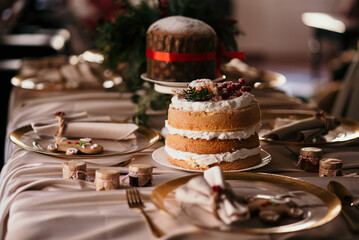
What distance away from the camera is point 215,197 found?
3.76 ft

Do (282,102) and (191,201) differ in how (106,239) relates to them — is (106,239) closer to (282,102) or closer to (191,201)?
(191,201)

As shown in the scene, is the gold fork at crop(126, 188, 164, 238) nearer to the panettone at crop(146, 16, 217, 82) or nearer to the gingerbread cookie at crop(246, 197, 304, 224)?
the gingerbread cookie at crop(246, 197, 304, 224)

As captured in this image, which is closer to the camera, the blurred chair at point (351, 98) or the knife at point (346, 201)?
the knife at point (346, 201)

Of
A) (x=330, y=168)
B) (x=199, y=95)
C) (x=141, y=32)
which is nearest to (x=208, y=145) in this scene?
(x=199, y=95)

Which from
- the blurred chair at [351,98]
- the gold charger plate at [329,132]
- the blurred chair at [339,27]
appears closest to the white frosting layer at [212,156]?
the gold charger plate at [329,132]

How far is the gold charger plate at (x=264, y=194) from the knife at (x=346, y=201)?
1.9 inches

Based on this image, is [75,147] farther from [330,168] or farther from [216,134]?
[330,168]

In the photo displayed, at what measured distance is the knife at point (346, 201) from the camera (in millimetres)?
1233

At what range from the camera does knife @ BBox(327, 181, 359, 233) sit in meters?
1.23

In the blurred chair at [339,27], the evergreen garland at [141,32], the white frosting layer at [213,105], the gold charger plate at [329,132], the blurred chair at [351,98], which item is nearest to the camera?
the white frosting layer at [213,105]

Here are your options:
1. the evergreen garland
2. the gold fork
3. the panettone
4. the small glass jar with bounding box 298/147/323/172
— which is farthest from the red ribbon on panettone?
the gold fork

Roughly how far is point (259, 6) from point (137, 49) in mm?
8939

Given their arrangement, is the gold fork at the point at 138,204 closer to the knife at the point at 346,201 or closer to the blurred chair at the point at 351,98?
the knife at the point at 346,201

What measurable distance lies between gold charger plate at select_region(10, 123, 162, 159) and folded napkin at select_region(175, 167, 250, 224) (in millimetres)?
523
